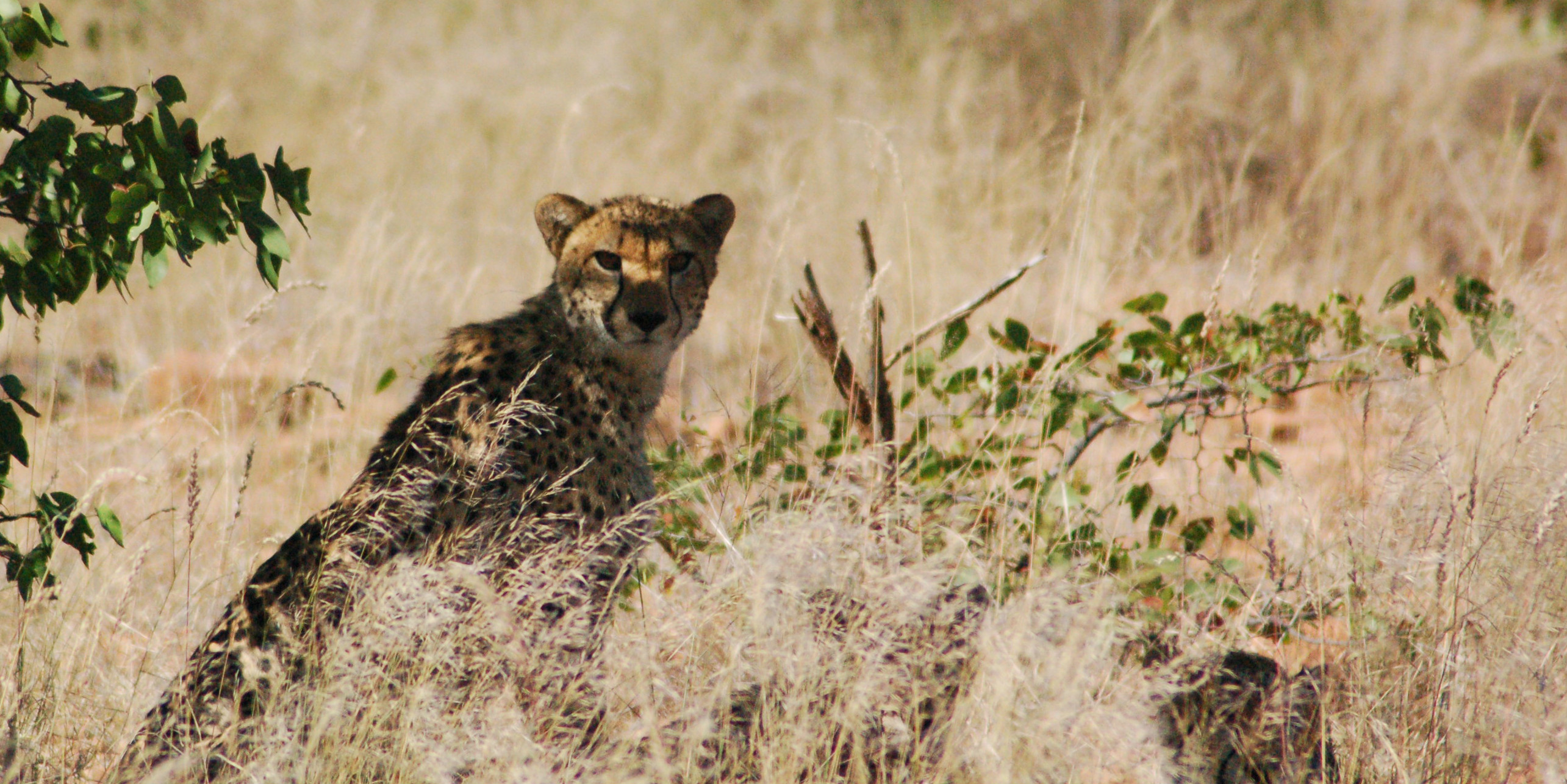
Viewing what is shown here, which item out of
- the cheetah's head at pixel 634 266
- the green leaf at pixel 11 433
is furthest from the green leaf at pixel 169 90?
the cheetah's head at pixel 634 266

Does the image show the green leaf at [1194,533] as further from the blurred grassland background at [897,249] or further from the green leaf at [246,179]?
the green leaf at [246,179]

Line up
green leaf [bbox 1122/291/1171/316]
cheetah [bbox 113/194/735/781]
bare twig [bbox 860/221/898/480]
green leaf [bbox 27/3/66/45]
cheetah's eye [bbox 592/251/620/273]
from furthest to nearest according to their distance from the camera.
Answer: cheetah's eye [bbox 592/251/620/273], green leaf [bbox 1122/291/1171/316], bare twig [bbox 860/221/898/480], cheetah [bbox 113/194/735/781], green leaf [bbox 27/3/66/45]

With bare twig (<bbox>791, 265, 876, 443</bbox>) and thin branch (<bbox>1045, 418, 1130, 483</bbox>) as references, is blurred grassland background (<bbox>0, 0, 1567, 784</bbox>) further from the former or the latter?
thin branch (<bbox>1045, 418, 1130, 483</bbox>)

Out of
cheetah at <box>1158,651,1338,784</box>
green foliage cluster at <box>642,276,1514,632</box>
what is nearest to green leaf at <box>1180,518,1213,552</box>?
green foliage cluster at <box>642,276,1514,632</box>

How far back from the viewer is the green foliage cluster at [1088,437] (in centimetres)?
319

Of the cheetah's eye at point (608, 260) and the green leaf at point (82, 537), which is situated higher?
the cheetah's eye at point (608, 260)

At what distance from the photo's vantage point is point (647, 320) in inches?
134

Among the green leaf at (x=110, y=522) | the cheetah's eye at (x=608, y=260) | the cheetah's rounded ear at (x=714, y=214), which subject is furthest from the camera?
the cheetah's rounded ear at (x=714, y=214)

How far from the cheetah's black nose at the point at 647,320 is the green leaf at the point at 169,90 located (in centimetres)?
138

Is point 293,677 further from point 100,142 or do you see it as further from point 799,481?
point 799,481

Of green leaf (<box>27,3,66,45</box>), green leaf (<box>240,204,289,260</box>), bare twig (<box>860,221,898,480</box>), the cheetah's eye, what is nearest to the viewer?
green leaf (<box>27,3,66,45</box>)

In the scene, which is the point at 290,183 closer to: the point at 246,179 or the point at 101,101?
the point at 246,179

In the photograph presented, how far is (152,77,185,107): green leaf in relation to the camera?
7.09ft

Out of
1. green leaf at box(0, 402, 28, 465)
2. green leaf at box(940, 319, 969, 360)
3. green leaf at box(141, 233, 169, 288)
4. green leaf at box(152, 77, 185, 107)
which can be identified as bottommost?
green leaf at box(940, 319, 969, 360)
